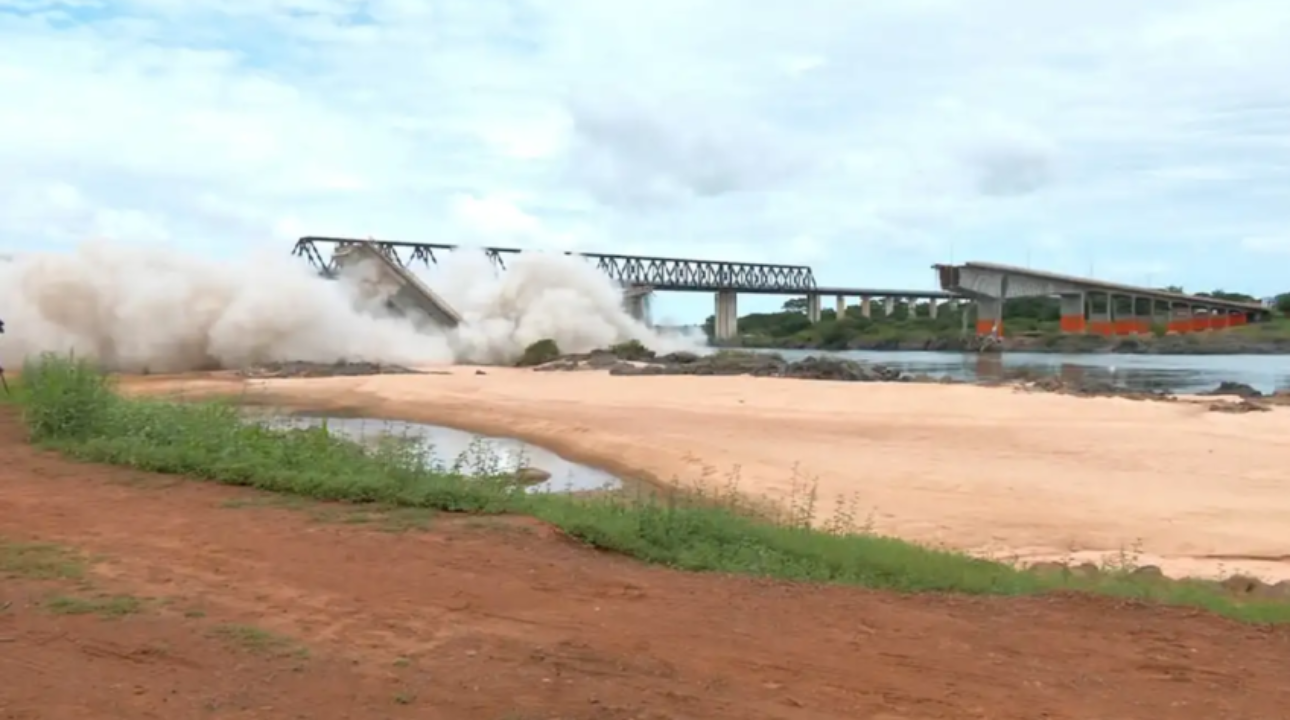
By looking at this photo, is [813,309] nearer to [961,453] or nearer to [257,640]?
[961,453]

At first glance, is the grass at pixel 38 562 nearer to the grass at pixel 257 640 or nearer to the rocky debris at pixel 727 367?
the grass at pixel 257 640

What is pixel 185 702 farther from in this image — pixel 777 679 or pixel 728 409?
pixel 728 409

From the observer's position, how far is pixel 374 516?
11703mm

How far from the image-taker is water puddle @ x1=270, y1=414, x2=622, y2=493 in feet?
63.6

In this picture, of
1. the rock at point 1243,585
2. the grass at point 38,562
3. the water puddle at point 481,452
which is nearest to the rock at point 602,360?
the water puddle at point 481,452

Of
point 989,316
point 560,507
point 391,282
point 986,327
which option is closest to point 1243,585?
point 560,507

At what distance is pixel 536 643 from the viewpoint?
7371mm

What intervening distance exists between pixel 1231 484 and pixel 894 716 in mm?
15526

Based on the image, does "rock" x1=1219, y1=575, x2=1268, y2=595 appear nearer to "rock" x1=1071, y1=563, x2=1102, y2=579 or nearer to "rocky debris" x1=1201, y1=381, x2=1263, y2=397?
"rock" x1=1071, y1=563, x2=1102, y2=579

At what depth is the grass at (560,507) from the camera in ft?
34.9

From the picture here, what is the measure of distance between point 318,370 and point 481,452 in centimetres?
3007

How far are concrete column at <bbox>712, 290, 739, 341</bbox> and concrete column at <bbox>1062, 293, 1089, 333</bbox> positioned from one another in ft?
103

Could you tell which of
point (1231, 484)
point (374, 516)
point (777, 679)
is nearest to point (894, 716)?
point (777, 679)

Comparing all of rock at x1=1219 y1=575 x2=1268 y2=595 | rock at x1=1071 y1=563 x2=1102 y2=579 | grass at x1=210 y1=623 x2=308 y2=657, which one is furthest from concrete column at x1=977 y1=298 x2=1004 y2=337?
grass at x1=210 y1=623 x2=308 y2=657
